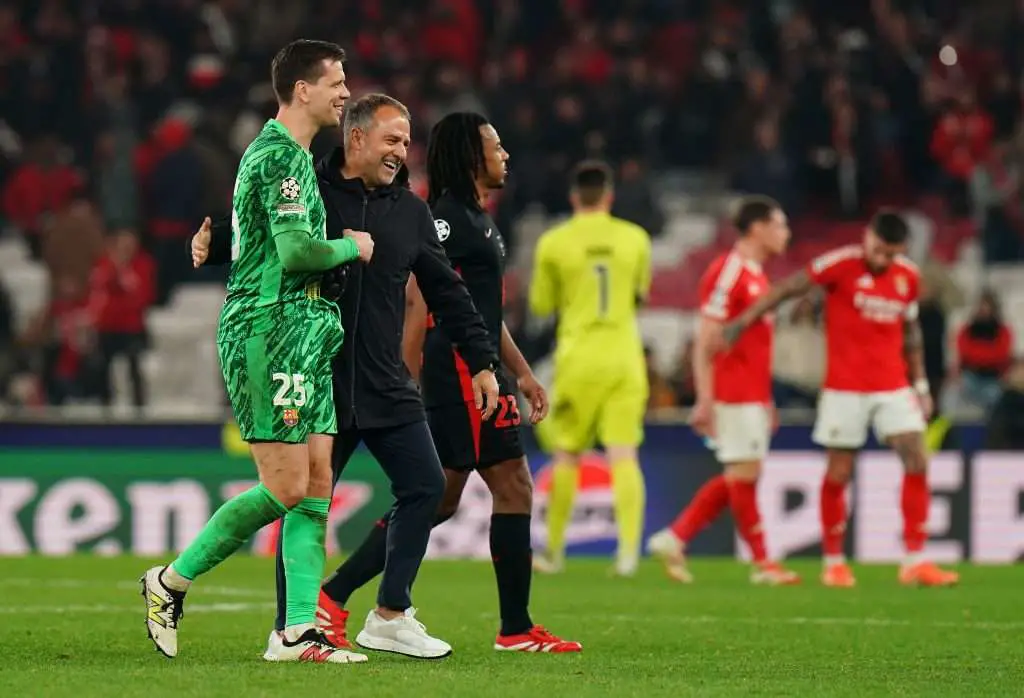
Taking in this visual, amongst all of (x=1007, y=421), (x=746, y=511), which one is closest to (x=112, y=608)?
(x=746, y=511)

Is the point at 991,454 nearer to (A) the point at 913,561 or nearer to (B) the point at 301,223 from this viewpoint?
(A) the point at 913,561

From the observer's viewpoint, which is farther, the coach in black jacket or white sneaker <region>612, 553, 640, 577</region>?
white sneaker <region>612, 553, 640, 577</region>

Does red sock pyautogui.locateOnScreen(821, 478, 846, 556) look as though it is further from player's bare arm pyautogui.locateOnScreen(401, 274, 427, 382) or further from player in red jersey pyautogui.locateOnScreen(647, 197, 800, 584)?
player's bare arm pyautogui.locateOnScreen(401, 274, 427, 382)

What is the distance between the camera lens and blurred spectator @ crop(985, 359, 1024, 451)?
15.1 m

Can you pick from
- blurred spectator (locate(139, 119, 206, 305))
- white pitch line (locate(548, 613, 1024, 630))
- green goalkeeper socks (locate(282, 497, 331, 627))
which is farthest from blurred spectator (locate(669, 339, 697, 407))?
green goalkeeper socks (locate(282, 497, 331, 627))

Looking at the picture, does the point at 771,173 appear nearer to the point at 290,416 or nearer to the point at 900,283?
the point at 900,283

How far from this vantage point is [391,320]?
7.23 meters

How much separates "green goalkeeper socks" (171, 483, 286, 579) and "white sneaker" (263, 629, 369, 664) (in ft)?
1.19

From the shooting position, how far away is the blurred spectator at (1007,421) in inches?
595

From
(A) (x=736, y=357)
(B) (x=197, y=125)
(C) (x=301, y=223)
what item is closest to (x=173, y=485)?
(A) (x=736, y=357)

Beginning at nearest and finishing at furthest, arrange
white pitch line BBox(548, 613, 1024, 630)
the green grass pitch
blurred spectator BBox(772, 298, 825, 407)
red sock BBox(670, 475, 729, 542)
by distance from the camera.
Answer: the green grass pitch → white pitch line BBox(548, 613, 1024, 630) → red sock BBox(670, 475, 729, 542) → blurred spectator BBox(772, 298, 825, 407)

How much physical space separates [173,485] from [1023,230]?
30.1ft

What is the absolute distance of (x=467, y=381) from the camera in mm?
7805

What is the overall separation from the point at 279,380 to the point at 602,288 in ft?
20.6
